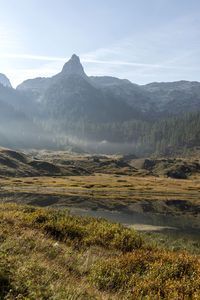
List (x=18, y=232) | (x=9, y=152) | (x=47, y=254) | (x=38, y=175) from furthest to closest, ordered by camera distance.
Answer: (x=9, y=152) → (x=38, y=175) → (x=18, y=232) → (x=47, y=254)

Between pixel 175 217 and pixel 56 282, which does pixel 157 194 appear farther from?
pixel 56 282

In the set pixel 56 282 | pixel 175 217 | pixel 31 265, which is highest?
pixel 31 265

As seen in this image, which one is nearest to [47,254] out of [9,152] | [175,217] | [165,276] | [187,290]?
[165,276]

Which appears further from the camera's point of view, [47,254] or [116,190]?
[116,190]

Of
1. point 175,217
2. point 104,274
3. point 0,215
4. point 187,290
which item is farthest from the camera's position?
point 175,217

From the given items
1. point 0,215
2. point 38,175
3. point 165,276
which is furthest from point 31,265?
point 38,175

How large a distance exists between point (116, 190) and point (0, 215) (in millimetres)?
92754

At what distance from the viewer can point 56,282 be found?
6.84 m

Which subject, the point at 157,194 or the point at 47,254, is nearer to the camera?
the point at 47,254

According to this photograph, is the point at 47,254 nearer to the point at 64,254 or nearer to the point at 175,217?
the point at 64,254

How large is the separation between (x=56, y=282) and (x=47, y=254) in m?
2.61

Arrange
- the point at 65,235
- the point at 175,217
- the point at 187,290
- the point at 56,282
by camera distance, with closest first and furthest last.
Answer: the point at 56,282, the point at 187,290, the point at 65,235, the point at 175,217

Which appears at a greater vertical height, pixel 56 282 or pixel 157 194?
pixel 56 282

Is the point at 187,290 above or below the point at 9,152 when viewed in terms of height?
above
